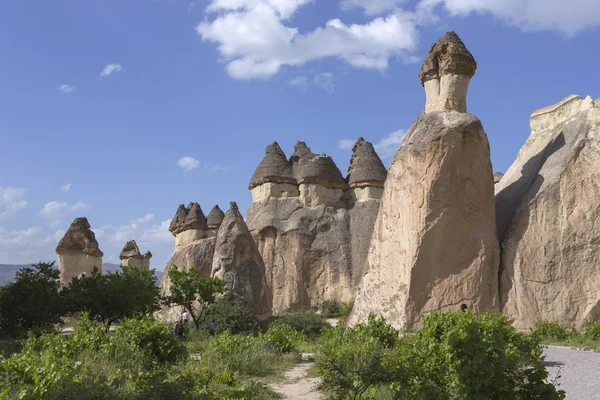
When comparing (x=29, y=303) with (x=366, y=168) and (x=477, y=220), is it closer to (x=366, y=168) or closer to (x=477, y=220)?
(x=477, y=220)

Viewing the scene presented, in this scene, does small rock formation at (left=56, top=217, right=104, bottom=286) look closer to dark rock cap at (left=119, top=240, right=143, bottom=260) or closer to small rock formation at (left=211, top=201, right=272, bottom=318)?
dark rock cap at (left=119, top=240, right=143, bottom=260)

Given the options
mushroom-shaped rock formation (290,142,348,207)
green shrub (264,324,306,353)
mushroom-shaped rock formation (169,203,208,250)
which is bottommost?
green shrub (264,324,306,353)

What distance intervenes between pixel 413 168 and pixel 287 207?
46.0 ft

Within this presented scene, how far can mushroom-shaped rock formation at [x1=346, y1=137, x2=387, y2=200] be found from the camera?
99.2 ft

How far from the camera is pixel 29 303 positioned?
16.5 m

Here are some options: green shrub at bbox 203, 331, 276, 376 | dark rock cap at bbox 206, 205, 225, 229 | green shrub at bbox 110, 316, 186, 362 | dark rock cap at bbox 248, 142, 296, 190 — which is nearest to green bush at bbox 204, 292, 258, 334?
green shrub at bbox 203, 331, 276, 376

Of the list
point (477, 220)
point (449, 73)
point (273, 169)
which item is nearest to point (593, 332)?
point (477, 220)

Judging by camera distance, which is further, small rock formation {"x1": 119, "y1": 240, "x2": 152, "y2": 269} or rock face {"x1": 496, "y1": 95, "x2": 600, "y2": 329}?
small rock formation {"x1": 119, "y1": 240, "x2": 152, "y2": 269}

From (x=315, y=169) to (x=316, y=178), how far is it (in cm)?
49

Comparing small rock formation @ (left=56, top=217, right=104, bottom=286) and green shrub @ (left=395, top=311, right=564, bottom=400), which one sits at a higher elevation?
small rock formation @ (left=56, top=217, right=104, bottom=286)

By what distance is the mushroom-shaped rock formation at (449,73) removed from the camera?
55.5 feet

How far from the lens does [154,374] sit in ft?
25.8

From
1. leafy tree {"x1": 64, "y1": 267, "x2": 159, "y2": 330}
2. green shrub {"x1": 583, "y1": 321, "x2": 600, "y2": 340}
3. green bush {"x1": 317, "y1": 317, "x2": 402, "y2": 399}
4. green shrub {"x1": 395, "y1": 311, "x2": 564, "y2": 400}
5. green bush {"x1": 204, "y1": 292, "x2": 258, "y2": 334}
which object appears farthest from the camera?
green bush {"x1": 204, "y1": 292, "x2": 258, "y2": 334}

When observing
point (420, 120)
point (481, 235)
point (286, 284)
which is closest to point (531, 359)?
point (481, 235)
